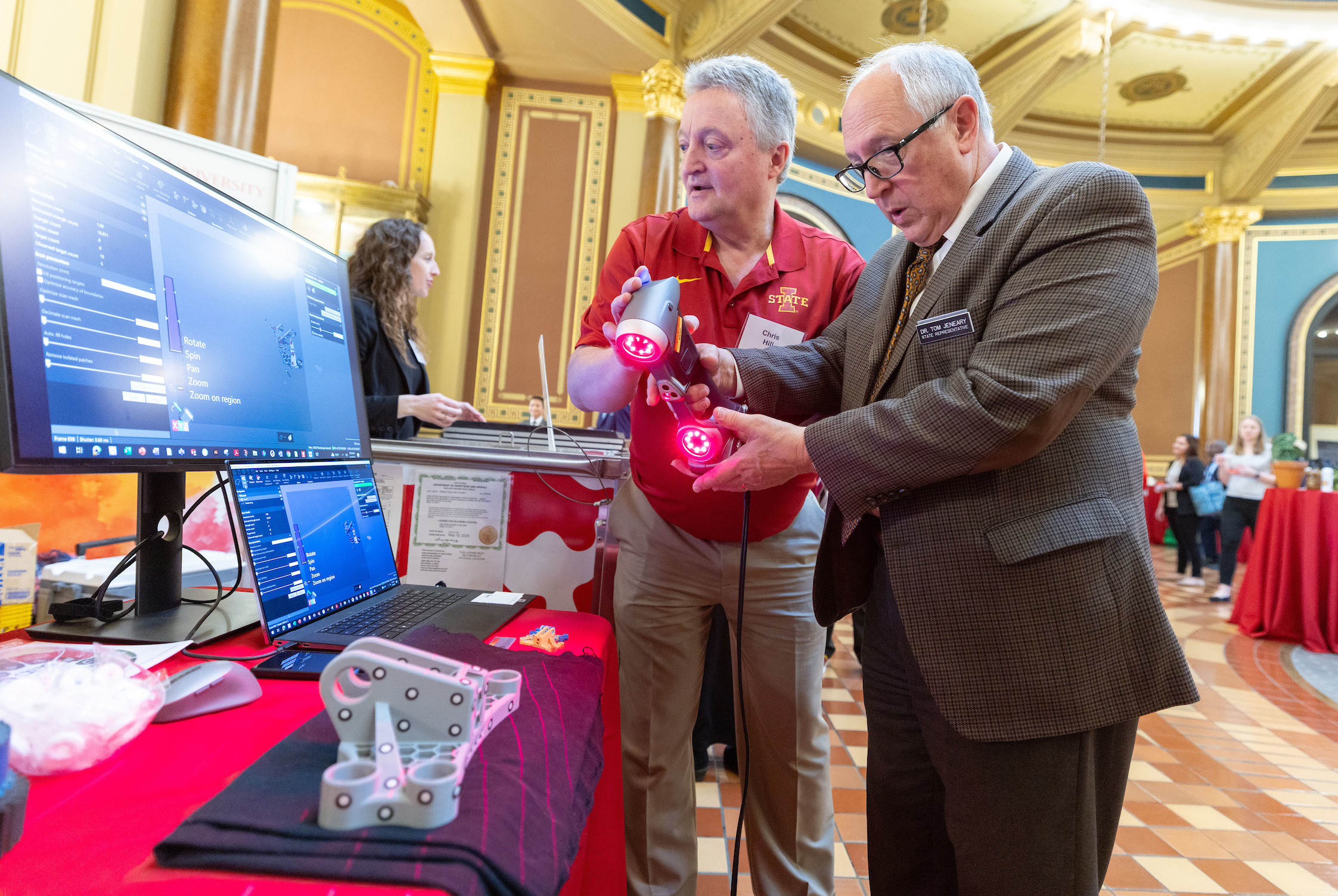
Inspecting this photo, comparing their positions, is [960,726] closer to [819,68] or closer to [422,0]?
[422,0]

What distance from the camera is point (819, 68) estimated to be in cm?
736

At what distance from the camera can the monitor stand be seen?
2.51ft

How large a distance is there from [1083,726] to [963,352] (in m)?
0.43

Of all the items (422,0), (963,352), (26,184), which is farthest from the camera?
(422,0)

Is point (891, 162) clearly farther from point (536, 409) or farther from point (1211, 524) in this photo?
point (1211, 524)

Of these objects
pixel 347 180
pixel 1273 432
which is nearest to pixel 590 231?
pixel 347 180

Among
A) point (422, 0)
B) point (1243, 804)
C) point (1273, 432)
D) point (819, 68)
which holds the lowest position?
point (1243, 804)

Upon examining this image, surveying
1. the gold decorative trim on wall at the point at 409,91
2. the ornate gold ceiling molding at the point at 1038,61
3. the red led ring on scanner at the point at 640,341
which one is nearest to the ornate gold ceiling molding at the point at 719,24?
the gold decorative trim on wall at the point at 409,91

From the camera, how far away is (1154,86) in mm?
8219

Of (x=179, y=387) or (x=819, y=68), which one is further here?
(x=819, y=68)

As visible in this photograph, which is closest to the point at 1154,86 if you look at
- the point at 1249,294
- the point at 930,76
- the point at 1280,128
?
the point at 1280,128

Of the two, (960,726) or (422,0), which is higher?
(422,0)

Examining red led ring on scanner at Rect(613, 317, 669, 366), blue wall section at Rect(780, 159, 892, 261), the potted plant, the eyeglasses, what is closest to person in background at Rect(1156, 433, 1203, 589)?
the potted plant

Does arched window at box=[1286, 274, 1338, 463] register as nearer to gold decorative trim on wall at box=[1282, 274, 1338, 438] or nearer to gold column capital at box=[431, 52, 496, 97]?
gold decorative trim on wall at box=[1282, 274, 1338, 438]
